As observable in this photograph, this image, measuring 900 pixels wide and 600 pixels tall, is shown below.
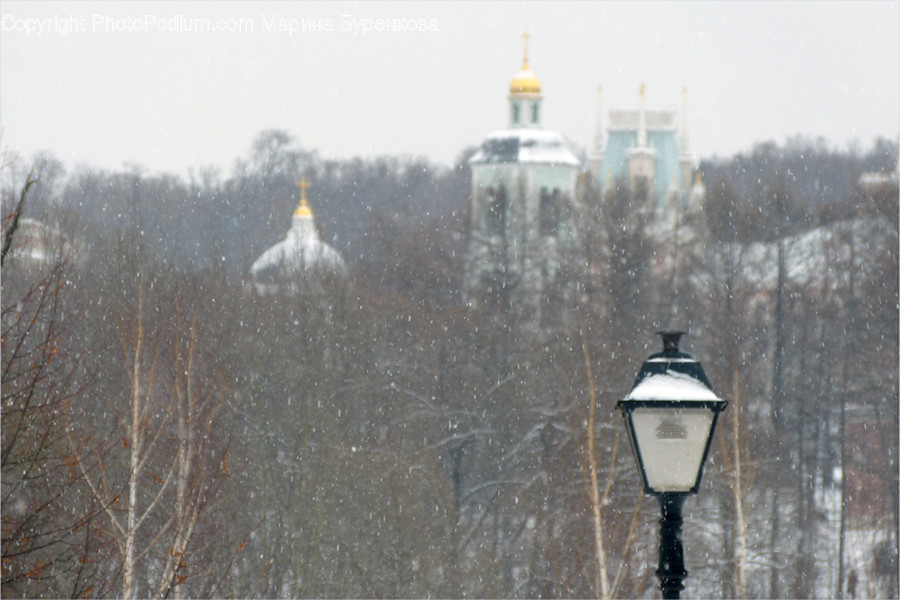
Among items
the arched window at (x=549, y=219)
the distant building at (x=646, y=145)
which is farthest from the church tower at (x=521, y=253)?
the distant building at (x=646, y=145)

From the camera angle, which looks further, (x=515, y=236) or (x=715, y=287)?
(x=515, y=236)

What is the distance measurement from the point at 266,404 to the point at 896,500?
14.1 metres

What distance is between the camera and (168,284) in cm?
3222

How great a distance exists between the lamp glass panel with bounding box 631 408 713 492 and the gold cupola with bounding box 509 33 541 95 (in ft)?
218

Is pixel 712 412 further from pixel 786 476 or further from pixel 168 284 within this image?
pixel 786 476

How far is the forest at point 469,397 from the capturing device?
66.7ft

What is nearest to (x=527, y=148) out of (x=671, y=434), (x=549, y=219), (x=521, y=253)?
(x=549, y=219)

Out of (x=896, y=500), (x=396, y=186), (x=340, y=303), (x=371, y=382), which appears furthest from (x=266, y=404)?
(x=396, y=186)

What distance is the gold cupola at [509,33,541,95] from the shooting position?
237 feet

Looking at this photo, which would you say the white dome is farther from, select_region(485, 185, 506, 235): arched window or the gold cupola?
the gold cupola

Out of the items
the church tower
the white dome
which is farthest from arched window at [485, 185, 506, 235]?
the white dome

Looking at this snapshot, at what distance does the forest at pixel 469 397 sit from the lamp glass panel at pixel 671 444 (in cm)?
Answer: 379

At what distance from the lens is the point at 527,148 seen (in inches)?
2884

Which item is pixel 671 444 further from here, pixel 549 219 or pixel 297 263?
pixel 549 219
